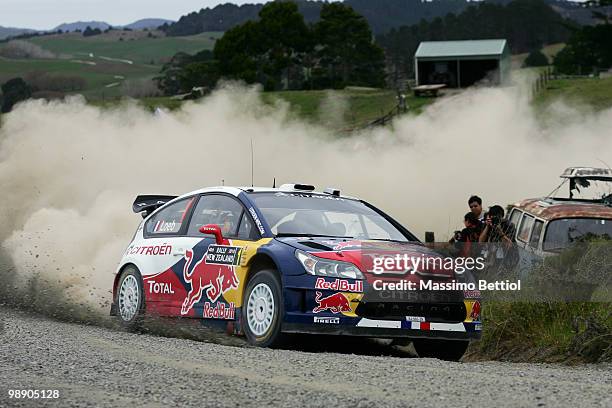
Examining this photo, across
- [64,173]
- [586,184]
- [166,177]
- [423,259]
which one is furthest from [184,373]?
[166,177]

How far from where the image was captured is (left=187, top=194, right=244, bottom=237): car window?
1104 centimetres

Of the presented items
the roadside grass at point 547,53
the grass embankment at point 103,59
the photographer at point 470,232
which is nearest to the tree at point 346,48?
the grass embankment at point 103,59

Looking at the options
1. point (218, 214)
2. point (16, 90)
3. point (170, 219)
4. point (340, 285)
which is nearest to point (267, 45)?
point (16, 90)

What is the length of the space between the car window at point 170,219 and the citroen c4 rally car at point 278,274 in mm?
13

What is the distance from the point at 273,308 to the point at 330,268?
58cm

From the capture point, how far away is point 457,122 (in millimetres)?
32188

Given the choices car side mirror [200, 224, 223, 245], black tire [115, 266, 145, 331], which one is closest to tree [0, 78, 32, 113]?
black tire [115, 266, 145, 331]

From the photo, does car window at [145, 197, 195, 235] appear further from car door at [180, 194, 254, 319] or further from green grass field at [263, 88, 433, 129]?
green grass field at [263, 88, 433, 129]

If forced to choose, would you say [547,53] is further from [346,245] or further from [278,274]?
[278,274]

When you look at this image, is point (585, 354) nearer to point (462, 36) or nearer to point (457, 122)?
point (457, 122)

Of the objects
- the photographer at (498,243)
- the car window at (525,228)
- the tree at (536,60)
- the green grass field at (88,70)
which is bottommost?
the tree at (536,60)

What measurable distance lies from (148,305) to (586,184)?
9601 millimetres

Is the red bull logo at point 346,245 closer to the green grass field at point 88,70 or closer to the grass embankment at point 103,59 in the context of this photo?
the grass embankment at point 103,59

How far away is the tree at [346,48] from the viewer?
93.0 metres
